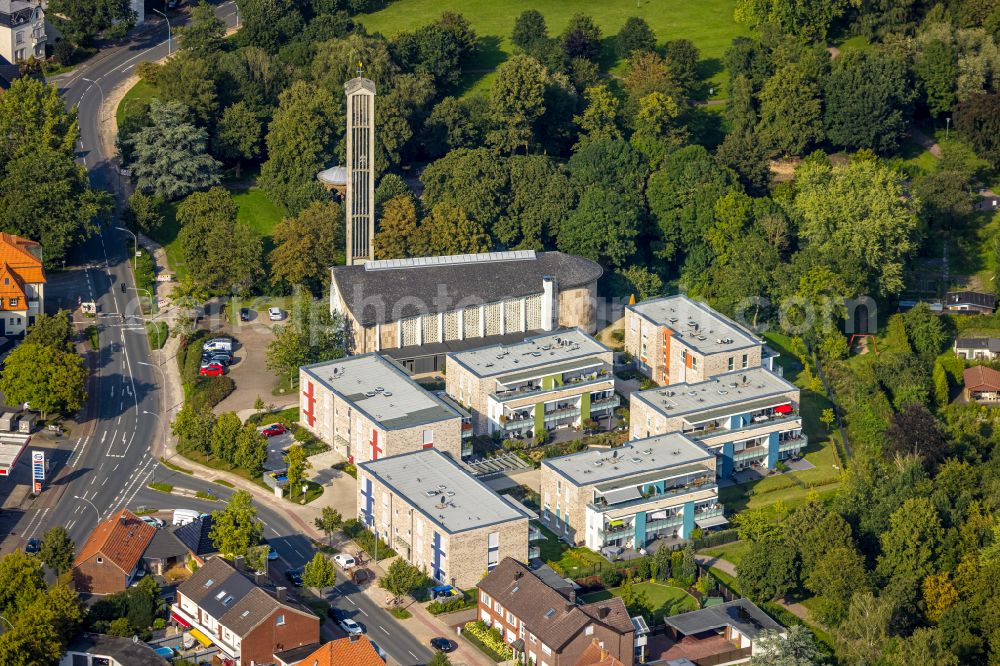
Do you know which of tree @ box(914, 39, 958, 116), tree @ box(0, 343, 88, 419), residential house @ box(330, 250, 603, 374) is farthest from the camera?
tree @ box(914, 39, 958, 116)

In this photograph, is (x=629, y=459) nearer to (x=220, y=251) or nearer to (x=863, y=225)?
(x=863, y=225)

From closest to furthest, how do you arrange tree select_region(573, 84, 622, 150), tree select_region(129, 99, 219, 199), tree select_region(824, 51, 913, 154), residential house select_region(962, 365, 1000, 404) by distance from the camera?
residential house select_region(962, 365, 1000, 404) → tree select_region(129, 99, 219, 199) → tree select_region(573, 84, 622, 150) → tree select_region(824, 51, 913, 154)

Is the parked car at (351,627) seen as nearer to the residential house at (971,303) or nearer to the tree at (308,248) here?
the tree at (308,248)

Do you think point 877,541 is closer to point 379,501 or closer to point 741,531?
point 741,531

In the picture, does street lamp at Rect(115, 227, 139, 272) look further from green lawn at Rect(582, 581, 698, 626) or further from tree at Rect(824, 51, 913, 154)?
tree at Rect(824, 51, 913, 154)

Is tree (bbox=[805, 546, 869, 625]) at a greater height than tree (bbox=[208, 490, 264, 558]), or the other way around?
tree (bbox=[208, 490, 264, 558])

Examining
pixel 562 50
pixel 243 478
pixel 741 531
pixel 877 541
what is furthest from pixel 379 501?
pixel 562 50

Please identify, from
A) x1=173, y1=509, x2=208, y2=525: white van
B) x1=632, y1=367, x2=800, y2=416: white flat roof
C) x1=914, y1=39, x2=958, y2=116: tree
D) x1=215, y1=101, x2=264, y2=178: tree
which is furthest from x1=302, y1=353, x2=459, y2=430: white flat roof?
x1=914, y1=39, x2=958, y2=116: tree
